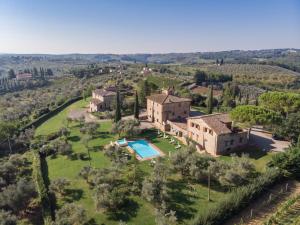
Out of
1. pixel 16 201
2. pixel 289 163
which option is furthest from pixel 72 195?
pixel 289 163

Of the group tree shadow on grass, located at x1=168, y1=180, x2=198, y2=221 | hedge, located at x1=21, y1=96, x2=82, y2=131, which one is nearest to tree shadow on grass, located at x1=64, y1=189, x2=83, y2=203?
tree shadow on grass, located at x1=168, y1=180, x2=198, y2=221

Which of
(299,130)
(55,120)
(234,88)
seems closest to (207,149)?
(299,130)

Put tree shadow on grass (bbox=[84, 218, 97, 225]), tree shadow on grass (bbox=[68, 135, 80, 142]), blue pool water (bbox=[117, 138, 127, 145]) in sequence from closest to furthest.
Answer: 1. tree shadow on grass (bbox=[84, 218, 97, 225])
2. blue pool water (bbox=[117, 138, 127, 145])
3. tree shadow on grass (bbox=[68, 135, 80, 142])

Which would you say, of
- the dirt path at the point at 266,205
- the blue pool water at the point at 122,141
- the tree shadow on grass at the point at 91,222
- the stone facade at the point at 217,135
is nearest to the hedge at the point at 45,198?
the tree shadow on grass at the point at 91,222

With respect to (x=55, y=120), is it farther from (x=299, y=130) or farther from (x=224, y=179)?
(x=299, y=130)

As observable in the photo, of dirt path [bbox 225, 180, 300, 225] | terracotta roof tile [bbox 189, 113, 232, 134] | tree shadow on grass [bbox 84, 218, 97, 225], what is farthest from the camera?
terracotta roof tile [bbox 189, 113, 232, 134]

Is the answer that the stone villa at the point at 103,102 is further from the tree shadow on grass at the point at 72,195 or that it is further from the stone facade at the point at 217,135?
the tree shadow on grass at the point at 72,195

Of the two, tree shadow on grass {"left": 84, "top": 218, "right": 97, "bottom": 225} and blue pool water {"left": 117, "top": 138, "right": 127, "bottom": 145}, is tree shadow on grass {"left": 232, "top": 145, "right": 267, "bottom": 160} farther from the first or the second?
tree shadow on grass {"left": 84, "top": 218, "right": 97, "bottom": 225}

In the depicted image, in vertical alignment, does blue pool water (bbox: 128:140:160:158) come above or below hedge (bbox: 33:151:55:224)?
below
